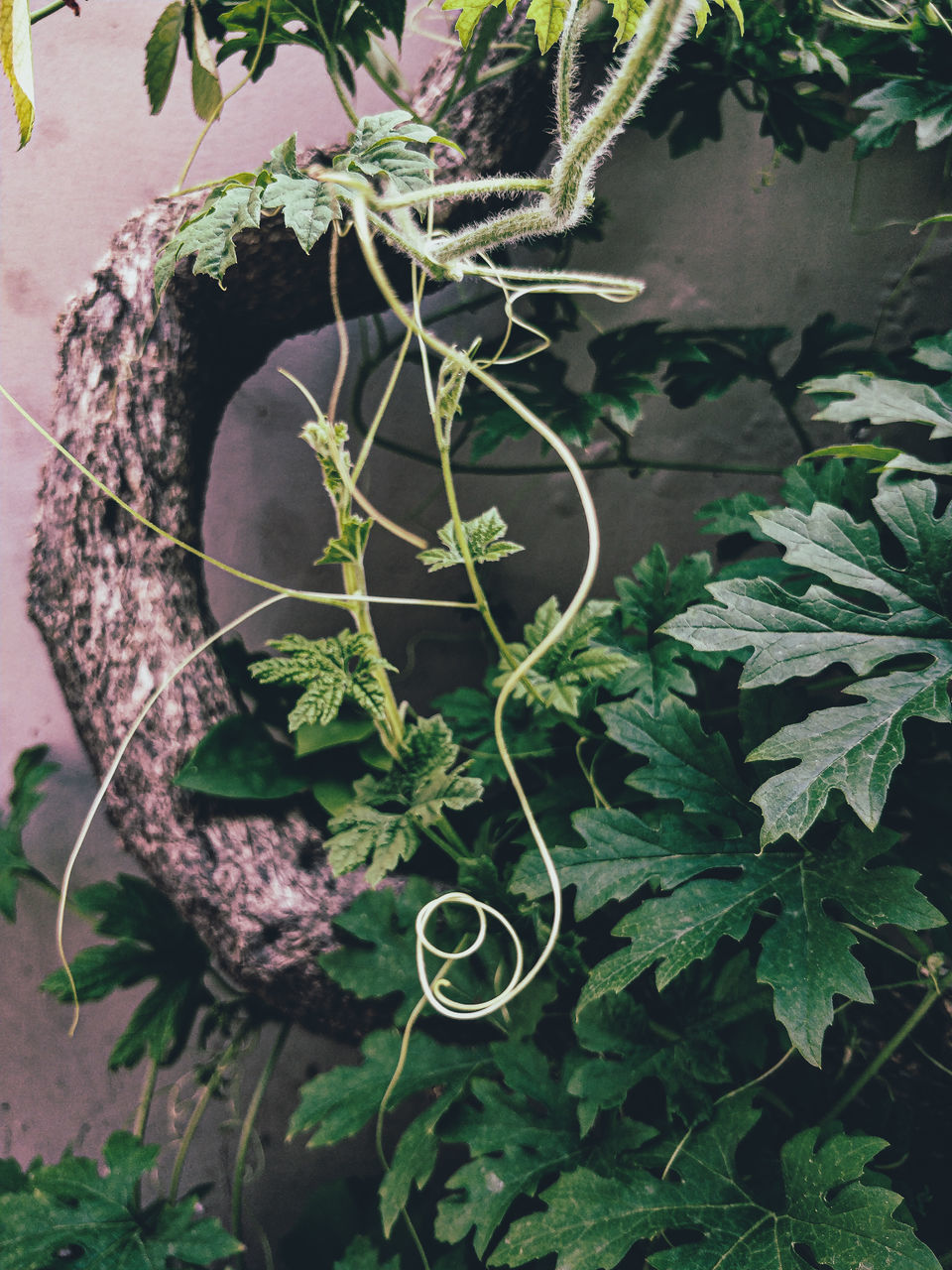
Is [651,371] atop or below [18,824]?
atop

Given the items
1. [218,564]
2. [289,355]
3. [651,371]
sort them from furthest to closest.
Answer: [289,355] → [651,371] → [218,564]

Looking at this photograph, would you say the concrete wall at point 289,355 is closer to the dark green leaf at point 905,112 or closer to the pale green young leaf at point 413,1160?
the dark green leaf at point 905,112

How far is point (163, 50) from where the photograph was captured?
94cm

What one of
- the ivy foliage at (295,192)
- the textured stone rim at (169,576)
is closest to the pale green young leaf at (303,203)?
the ivy foliage at (295,192)

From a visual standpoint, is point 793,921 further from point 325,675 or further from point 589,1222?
point 325,675

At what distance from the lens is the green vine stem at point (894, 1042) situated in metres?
0.79

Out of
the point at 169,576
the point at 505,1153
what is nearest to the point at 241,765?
the point at 169,576

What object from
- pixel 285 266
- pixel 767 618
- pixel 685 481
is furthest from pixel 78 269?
pixel 767 618

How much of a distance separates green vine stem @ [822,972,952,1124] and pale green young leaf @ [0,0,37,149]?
3.75 ft

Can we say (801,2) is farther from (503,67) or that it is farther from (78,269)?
(78,269)

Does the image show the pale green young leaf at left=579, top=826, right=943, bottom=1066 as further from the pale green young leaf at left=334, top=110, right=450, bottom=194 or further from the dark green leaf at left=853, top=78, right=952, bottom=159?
the dark green leaf at left=853, top=78, right=952, bottom=159

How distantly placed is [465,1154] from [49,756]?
1.00 meters

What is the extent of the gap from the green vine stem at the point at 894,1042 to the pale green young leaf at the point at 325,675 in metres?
0.65

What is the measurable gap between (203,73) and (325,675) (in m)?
0.75
